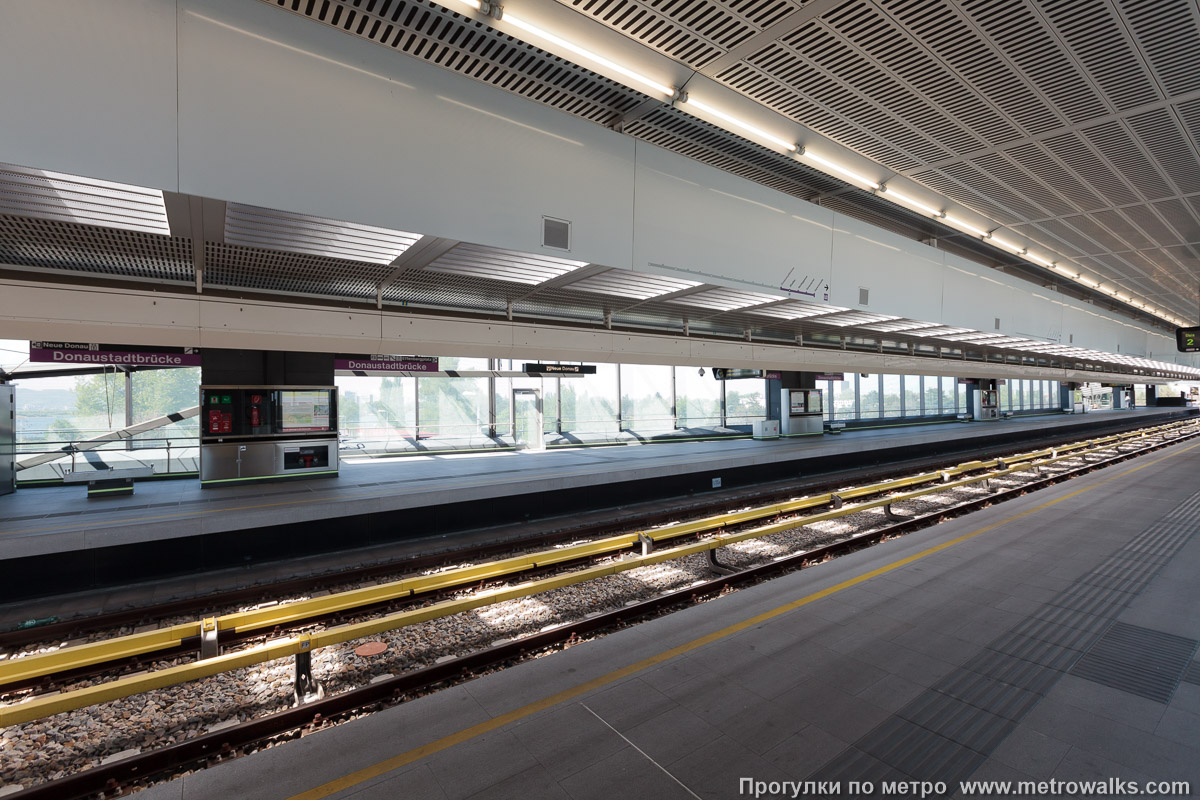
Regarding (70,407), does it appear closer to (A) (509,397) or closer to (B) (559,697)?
(A) (509,397)

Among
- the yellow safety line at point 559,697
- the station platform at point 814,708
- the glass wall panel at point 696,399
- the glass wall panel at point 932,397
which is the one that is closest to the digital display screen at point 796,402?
the glass wall panel at point 696,399

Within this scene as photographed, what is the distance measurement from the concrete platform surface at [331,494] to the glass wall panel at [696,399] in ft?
32.1

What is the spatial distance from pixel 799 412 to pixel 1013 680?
18173 millimetres

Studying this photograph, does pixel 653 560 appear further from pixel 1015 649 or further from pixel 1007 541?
pixel 1007 541

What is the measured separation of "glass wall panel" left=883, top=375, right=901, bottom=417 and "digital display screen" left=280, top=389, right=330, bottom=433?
34753mm

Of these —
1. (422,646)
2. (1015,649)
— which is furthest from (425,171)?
(1015,649)

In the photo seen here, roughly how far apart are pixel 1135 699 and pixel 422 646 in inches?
221

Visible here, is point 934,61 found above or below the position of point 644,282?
above

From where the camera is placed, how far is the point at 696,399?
26844mm

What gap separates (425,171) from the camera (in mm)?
4223

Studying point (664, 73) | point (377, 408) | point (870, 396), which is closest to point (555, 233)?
point (664, 73)

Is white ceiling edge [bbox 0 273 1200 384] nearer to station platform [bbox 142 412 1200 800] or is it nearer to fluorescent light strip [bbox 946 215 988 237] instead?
fluorescent light strip [bbox 946 215 988 237]

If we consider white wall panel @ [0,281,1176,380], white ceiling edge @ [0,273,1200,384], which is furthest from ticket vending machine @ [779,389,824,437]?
white wall panel @ [0,281,1176,380]

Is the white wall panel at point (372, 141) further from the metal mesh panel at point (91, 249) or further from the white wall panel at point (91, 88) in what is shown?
the metal mesh panel at point (91, 249)
